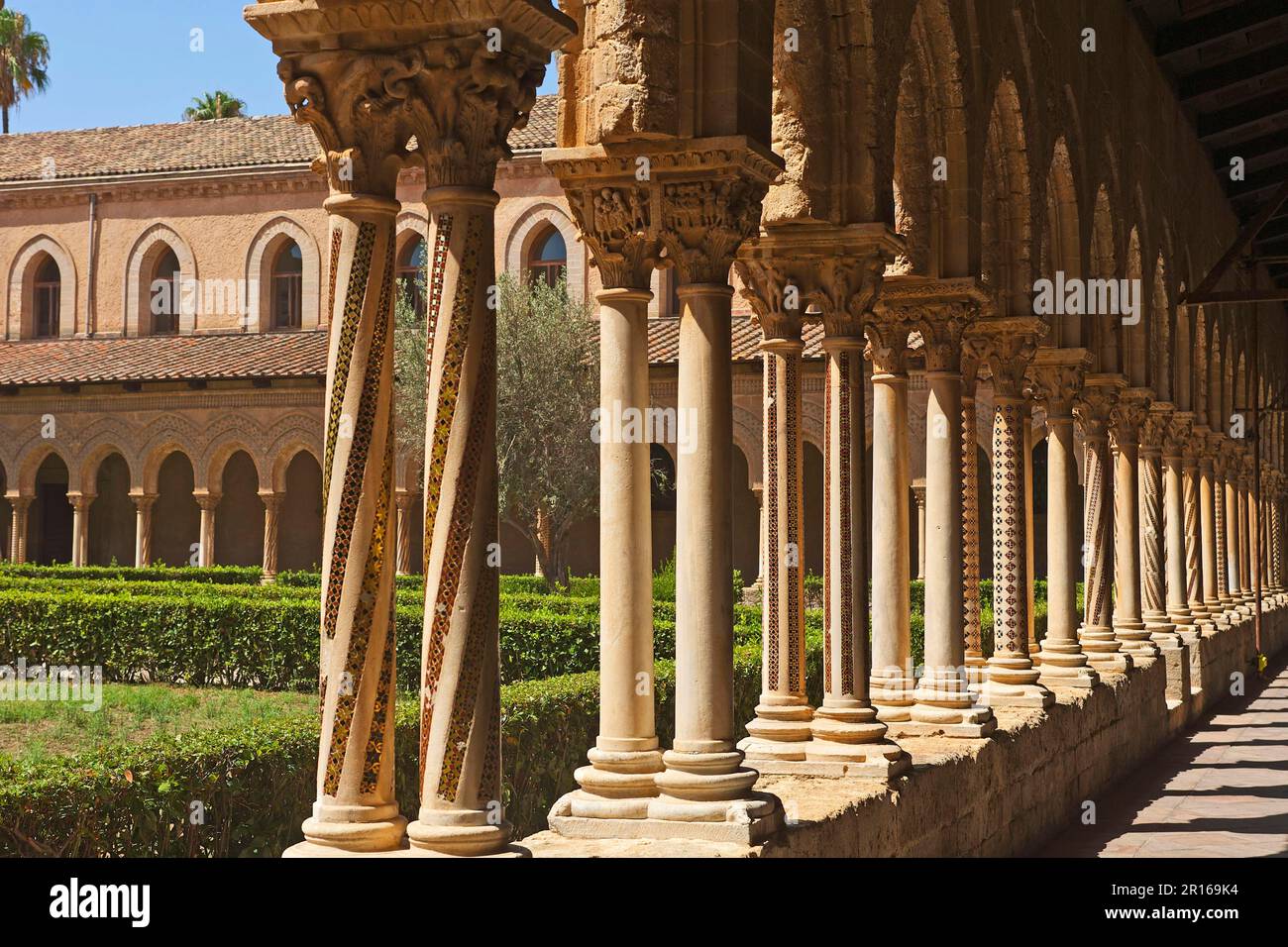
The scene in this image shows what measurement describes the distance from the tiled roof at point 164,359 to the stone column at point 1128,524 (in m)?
15.5

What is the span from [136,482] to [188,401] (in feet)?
5.94

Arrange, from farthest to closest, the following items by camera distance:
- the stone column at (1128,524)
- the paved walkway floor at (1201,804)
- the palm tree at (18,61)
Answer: the palm tree at (18,61) → the stone column at (1128,524) → the paved walkway floor at (1201,804)

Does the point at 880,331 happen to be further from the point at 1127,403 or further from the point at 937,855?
the point at 1127,403

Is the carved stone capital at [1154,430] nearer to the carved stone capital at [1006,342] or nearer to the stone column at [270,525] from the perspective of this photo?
the carved stone capital at [1006,342]

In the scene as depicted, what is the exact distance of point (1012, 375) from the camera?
1010 centimetres

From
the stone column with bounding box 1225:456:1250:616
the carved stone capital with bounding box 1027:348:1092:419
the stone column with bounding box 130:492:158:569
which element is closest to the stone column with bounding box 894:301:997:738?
the carved stone capital with bounding box 1027:348:1092:419

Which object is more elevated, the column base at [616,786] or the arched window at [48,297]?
the arched window at [48,297]

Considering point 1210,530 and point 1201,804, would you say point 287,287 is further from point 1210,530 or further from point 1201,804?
point 1201,804

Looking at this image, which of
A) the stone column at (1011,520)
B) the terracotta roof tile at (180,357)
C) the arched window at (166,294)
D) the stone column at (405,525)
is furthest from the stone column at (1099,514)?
the arched window at (166,294)

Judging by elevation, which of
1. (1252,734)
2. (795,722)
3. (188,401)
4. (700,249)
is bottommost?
(1252,734)

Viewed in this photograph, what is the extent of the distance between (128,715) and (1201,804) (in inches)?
340

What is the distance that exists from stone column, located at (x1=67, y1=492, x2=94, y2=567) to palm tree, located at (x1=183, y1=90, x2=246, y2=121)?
17222 mm

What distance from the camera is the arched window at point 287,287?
30781 mm
